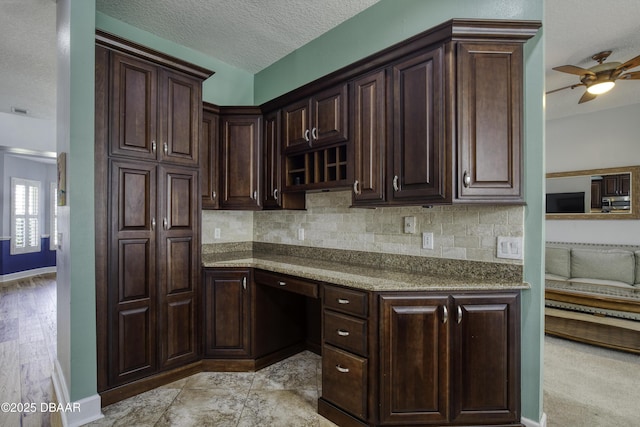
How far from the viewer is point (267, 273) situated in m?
2.68

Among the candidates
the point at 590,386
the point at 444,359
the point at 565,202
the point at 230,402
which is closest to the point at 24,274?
the point at 230,402

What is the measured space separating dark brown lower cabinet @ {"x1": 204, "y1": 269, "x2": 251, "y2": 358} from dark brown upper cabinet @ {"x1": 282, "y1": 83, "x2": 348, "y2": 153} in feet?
4.14

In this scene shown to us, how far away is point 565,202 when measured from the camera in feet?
16.6

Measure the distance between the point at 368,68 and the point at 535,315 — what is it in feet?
6.37

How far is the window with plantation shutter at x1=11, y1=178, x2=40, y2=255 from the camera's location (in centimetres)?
701

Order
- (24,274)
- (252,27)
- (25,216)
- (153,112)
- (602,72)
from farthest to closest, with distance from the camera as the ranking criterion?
(25,216)
(24,274)
(602,72)
(252,27)
(153,112)

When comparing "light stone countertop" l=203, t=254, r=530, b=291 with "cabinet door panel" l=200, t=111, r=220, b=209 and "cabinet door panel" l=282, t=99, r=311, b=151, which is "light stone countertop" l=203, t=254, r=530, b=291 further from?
"cabinet door panel" l=282, t=99, r=311, b=151

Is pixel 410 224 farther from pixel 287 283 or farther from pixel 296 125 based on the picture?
pixel 296 125

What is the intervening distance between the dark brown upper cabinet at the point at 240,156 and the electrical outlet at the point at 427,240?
1693 mm

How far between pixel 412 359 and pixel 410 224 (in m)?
0.97

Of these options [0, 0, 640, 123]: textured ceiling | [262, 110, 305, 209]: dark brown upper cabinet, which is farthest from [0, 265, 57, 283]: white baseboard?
[262, 110, 305, 209]: dark brown upper cabinet

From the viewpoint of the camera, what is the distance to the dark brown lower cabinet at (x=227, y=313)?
2.81 meters

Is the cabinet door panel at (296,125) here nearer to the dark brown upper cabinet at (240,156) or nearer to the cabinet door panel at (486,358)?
the dark brown upper cabinet at (240,156)

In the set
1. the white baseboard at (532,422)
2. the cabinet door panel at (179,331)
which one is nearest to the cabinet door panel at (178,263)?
the cabinet door panel at (179,331)
